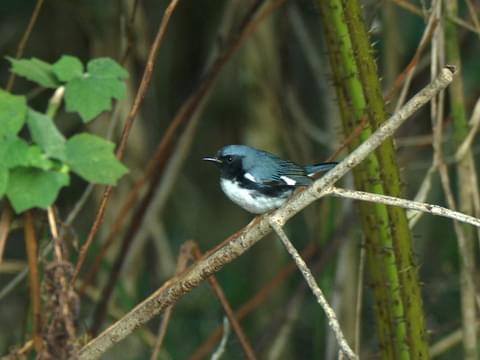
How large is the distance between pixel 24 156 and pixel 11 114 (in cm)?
12

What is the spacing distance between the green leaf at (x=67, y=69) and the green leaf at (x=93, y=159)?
0.70 feet

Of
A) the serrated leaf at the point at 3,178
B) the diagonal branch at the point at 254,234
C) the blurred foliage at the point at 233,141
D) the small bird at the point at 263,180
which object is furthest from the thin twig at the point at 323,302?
the blurred foliage at the point at 233,141

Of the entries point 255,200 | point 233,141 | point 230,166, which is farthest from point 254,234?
point 233,141

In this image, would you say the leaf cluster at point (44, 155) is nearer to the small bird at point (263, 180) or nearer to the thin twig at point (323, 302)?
the thin twig at point (323, 302)

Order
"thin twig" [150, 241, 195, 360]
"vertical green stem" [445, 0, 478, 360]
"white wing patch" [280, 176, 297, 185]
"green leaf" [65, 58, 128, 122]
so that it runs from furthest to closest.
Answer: "white wing patch" [280, 176, 297, 185] → "vertical green stem" [445, 0, 478, 360] → "thin twig" [150, 241, 195, 360] → "green leaf" [65, 58, 128, 122]

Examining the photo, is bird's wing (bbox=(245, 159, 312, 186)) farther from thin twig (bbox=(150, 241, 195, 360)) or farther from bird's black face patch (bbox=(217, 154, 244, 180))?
thin twig (bbox=(150, 241, 195, 360))

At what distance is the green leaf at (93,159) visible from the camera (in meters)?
2.16

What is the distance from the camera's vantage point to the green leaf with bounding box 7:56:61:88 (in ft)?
7.61

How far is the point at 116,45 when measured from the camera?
497 centimetres

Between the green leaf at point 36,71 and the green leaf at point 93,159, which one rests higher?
the green leaf at point 36,71

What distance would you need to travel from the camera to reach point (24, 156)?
209 centimetres

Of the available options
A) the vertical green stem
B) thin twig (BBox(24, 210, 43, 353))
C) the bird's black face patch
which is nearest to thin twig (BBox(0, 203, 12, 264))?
thin twig (BBox(24, 210, 43, 353))

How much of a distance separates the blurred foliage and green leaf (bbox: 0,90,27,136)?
2.17m

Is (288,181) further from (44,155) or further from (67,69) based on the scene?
(44,155)
